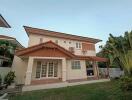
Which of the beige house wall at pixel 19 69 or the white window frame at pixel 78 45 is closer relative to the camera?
the beige house wall at pixel 19 69

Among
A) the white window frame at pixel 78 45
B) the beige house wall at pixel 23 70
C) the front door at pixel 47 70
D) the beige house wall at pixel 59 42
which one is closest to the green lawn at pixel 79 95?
the beige house wall at pixel 23 70

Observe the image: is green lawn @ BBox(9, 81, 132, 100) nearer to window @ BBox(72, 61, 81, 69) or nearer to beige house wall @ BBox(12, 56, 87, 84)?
beige house wall @ BBox(12, 56, 87, 84)

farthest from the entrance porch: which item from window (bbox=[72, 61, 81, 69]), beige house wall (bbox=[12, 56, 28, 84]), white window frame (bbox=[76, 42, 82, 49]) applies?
white window frame (bbox=[76, 42, 82, 49])

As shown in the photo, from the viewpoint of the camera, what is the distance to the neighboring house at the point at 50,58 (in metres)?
13.8

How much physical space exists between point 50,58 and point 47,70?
264 cm

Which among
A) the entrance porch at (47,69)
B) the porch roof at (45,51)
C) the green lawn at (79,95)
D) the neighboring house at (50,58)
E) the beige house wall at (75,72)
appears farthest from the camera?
the beige house wall at (75,72)

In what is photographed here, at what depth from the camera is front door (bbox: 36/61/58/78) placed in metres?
15.9

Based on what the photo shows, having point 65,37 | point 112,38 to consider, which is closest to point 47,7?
point 65,37

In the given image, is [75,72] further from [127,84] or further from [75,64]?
[127,84]

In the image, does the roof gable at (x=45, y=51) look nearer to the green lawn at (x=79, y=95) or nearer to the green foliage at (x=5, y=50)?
the green foliage at (x=5, y=50)

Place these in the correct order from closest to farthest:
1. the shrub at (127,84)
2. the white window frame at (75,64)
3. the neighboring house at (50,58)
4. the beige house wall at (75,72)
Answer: the shrub at (127,84), the neighboring house at (50,58), the beige house wall at (75,72), the white window frame at (75,64)

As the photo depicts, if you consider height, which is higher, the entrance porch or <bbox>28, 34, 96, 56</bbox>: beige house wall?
<bbox>28, 34, 96, 56</bbox>: beige house wall

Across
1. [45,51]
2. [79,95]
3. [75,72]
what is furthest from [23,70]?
[79,95]

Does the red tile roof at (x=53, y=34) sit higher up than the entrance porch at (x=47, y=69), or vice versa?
the red tile roof at (x=53, y=34)
